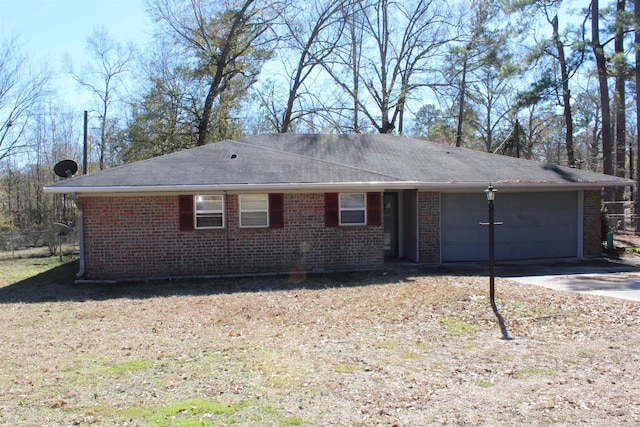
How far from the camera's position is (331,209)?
12359mm

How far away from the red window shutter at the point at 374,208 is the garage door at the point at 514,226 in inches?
89.6

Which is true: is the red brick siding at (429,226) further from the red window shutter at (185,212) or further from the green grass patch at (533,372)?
the green grass patch at (533,372)

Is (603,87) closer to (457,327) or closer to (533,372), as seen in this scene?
(457,327)

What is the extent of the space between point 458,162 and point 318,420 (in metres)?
12.3

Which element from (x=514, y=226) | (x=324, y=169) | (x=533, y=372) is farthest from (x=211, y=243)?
(x=514, y=226)

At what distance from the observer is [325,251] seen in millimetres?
12422

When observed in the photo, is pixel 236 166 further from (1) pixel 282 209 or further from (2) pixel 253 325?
(2) pixel 253 325

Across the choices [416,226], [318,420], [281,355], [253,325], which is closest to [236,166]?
[416,226]

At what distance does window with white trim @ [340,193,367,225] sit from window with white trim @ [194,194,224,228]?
301cm

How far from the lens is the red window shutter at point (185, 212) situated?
1185 cm

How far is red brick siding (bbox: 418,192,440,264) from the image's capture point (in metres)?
13.6

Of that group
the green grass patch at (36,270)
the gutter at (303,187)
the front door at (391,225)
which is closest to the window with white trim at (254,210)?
the gutter at (303,187)

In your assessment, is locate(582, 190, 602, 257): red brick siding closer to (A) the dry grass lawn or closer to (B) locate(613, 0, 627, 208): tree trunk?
(A) the dry grass lawn

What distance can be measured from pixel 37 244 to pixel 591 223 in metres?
21.9
